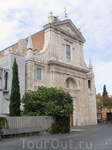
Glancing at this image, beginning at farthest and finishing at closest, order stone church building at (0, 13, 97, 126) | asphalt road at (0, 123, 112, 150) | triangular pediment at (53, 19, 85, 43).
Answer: triangular pediment at (53, 19, 85, 43)
stone church building at (0, 13, 97, 126)
asphalt road at (0, 123, 112, 150)

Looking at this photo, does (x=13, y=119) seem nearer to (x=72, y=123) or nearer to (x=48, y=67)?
(x=48, y=67)

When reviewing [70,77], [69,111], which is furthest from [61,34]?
[69,111]

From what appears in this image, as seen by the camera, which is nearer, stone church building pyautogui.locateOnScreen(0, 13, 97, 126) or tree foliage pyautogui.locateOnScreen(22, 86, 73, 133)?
tree foliage pyautogui.locateOnScreen(22, 86, 73, 133)

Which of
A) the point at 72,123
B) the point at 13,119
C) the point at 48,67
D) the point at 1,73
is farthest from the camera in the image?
the point at 72,123

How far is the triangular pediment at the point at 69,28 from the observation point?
A: 29.8 meters

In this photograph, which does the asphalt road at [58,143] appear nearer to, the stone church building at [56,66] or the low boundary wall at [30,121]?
the low boundary wall at [30,121]

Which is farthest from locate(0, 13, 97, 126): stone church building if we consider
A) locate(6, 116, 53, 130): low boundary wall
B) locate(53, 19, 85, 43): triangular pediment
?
locate(6, 116, 53, 130): low boundary wall

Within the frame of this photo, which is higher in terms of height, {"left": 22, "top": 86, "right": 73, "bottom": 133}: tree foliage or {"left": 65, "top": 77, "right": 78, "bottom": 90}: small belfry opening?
{"left": 65, "top": 77, "right": 78, "bottom": 90}: small belfry opening

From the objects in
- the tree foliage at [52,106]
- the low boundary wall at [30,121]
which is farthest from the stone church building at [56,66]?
the low boundary wall at [30,121]

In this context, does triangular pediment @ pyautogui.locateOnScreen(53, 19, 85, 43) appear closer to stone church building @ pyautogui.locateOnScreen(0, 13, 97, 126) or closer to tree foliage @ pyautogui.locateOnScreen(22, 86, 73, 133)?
stone church building @ pyautogui.locateOnScreen(0, 13, 97, 126)

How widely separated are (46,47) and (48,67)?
10.5 feet

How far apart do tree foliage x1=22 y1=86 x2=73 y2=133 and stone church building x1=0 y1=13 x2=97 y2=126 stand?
4462 millimetres

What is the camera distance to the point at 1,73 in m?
21.0

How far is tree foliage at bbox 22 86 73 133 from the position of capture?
17219 mm
